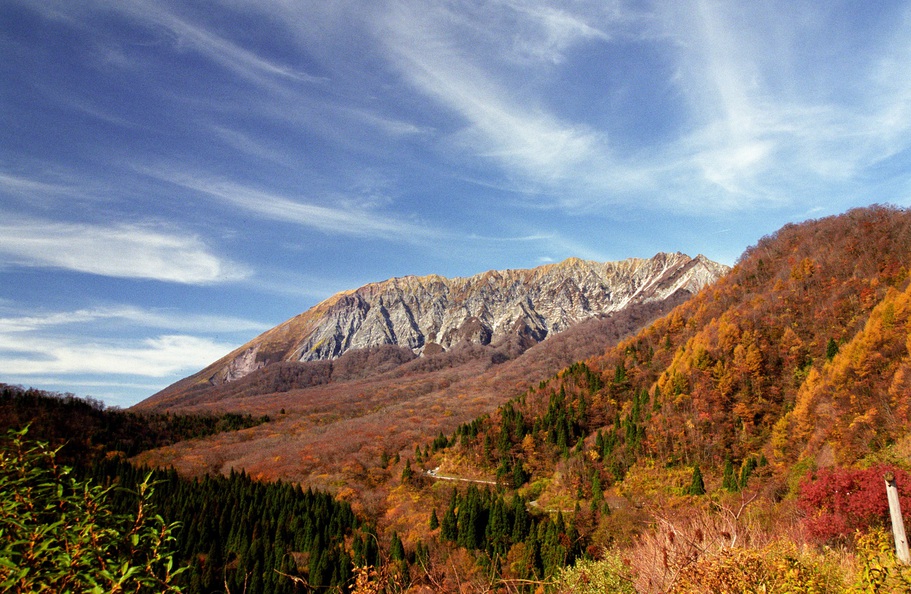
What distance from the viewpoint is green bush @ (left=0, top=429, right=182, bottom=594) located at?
14.1 ft

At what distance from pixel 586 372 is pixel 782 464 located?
179 ft

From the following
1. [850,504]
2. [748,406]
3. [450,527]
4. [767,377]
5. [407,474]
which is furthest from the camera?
[407,474]

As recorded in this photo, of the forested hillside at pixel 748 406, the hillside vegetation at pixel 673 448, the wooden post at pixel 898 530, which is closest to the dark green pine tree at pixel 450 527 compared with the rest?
the hillside vegetation at pixel 673 448

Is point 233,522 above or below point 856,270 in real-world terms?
below

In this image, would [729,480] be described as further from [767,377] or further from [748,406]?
[767,377]

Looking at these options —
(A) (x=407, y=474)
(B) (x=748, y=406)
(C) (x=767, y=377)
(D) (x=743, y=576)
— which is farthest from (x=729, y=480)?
(D) (x=743, y=576)

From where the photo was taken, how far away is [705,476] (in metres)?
79.2

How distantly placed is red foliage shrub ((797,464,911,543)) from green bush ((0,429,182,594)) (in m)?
44.5

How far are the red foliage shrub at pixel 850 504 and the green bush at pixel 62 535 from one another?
4453 cm

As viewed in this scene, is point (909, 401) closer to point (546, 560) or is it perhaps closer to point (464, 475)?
point (546, 560)

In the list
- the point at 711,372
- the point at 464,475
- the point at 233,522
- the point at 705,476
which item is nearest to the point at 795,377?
the point at 711,372

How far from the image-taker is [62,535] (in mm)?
4504

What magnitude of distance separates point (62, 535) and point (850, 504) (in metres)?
50.0

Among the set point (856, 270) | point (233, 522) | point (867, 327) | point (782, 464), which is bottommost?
point (233, 522)
